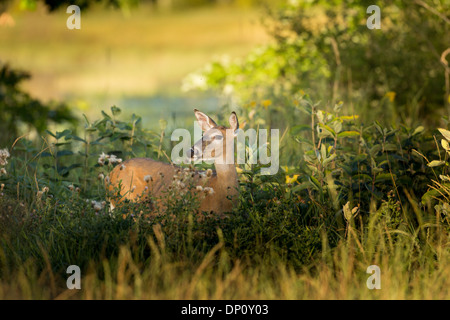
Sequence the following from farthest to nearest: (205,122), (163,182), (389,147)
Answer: (389,147) → (163,182) → (205,122)

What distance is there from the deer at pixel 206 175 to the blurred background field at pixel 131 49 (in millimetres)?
13639

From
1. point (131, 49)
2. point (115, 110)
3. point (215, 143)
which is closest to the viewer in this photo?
point (215, 143)

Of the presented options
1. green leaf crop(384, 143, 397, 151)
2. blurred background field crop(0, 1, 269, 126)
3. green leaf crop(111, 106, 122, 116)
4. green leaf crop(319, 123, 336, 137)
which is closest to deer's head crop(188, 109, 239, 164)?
green leaf crop(319, 123, 336, 137)

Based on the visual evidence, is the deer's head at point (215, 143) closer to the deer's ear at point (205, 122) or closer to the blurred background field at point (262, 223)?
the deer's ear at point (205, 122)

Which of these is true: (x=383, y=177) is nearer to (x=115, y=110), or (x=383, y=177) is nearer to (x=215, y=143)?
(x=215, y=143)

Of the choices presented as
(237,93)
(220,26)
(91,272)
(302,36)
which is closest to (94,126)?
(91,272)

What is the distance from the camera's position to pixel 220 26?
170 ft

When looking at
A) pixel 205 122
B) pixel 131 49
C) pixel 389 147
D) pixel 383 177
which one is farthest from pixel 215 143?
pixel 131 49

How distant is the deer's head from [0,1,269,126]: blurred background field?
14118 millimetres

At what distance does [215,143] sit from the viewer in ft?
16.9

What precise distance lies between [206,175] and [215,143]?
0.85ft

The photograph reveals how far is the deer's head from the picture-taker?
5109mm

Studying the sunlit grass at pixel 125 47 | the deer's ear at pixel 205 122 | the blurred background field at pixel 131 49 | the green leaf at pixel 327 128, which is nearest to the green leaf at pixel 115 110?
the deer's ear at pixel 205 122
